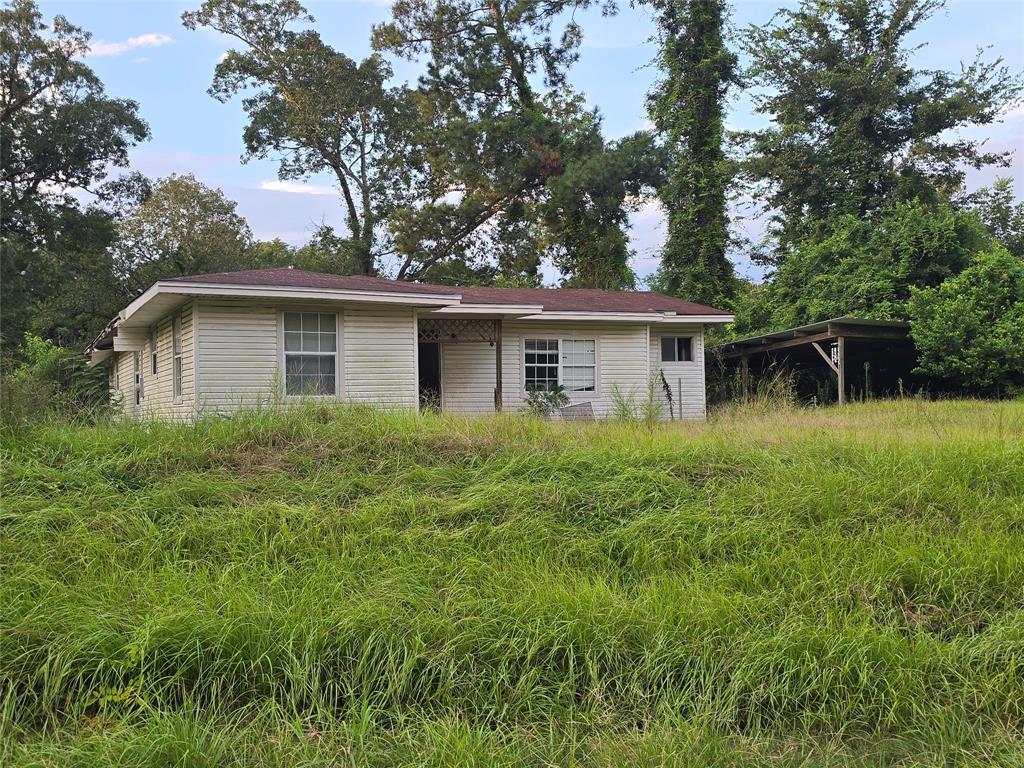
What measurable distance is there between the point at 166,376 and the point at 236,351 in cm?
280

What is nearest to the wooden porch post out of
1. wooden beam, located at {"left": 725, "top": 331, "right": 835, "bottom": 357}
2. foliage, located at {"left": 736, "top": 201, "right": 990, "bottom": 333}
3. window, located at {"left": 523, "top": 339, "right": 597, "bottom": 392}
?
window, located at {"left": 523, "top": 339, "right": 597, "bottom": 392}

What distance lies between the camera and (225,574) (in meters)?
4.45

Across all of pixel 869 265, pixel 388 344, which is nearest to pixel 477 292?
pixel 388 344

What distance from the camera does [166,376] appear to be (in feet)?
45.8

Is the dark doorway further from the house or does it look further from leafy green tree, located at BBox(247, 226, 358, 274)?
leafy green tree, located at BBox(247, 226, 358, 274)

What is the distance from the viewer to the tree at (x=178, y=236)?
28609mm

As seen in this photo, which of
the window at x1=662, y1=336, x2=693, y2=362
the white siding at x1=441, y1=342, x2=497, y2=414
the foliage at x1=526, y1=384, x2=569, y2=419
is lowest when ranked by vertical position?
the foliage at x1=526, y1=384, x2=569, y2=419

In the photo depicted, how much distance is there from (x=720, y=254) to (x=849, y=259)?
4836 mm

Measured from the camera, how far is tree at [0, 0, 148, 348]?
23.3 m

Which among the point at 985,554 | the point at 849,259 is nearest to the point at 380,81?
the point at 849,259

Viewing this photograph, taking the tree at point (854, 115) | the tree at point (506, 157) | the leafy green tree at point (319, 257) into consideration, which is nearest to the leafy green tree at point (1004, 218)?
the tree at point (854, 115)

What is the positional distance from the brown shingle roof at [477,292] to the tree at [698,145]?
19.2 feet

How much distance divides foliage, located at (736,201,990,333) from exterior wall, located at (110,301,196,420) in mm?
16517

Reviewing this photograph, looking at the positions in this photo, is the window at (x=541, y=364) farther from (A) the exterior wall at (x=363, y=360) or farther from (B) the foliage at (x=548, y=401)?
(B) the foliage at (x=548, y=401)
